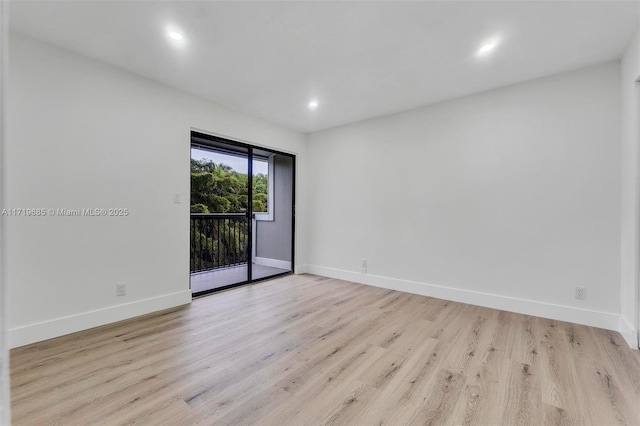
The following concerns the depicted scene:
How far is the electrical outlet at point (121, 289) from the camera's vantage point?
9.24 feet

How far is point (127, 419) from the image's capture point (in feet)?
4.85

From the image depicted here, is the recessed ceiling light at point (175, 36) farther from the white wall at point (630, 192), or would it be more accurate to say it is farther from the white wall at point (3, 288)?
the white wall at point (630, 192)

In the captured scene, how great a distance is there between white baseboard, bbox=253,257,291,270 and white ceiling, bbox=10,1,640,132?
302 cm

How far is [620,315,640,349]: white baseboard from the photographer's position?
2.23 m

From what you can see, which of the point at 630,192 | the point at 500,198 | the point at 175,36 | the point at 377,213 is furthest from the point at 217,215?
the point at 630,192

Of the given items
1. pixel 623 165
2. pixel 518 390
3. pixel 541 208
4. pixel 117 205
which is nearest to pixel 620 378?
pixel 518 390

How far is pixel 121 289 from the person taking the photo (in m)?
2.84

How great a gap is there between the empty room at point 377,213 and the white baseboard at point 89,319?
0.02m

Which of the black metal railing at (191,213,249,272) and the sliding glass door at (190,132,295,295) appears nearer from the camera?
the sliding glass door at (190,132,295,295)

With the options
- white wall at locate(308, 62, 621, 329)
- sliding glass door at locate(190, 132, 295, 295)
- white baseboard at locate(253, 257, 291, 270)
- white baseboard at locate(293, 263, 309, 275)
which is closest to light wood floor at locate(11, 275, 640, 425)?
white wall at locate(308, 62, 621, 329)

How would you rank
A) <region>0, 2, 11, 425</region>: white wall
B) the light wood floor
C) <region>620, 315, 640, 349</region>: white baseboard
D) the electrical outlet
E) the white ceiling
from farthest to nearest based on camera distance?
the electrical outlet < <region>620, 315, 640, 349</region>: white baseboard < the white ceiling < the light wood floor < <region>0, 2, 11, 425</region>: white wall

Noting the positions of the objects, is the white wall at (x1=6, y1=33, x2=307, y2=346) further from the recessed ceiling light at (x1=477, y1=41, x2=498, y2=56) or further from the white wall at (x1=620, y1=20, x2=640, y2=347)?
the white wall at (x1=620, y1=20, x2=640, y2=347)

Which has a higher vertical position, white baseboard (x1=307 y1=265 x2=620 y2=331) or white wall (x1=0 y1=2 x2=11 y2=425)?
white wall (x1=0 y1=2 x2=11 y2=425)

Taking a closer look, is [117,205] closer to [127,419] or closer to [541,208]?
[127,419]
